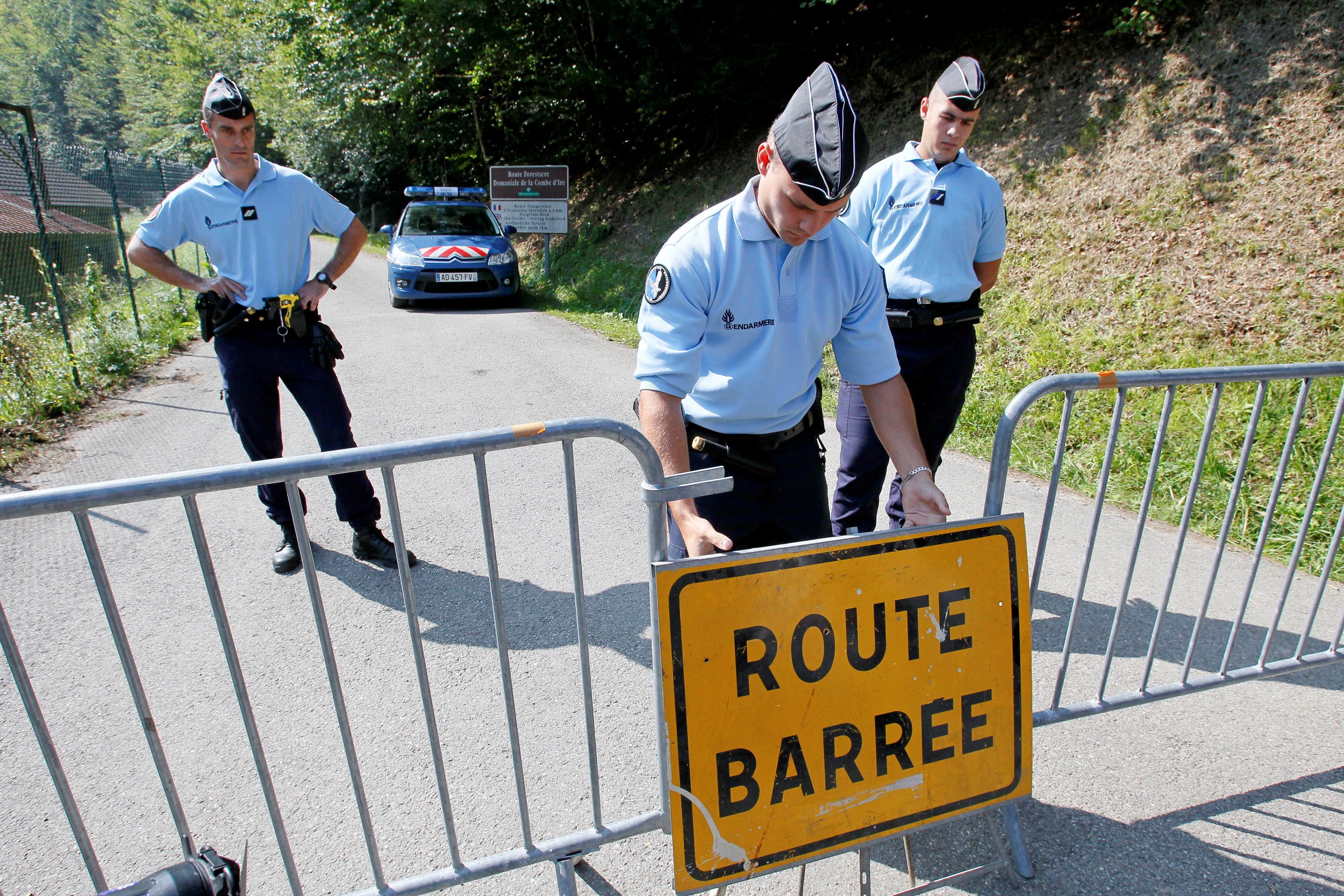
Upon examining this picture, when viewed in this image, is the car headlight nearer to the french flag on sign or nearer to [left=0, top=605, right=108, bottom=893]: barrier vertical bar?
the french flag on sign

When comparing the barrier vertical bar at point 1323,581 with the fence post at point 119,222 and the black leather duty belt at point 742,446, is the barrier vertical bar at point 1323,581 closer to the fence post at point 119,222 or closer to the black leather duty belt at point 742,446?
the black leather duty belt at point 742,446

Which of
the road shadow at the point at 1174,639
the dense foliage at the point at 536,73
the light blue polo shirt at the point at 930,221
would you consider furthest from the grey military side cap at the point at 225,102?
the dense foliage at the point at 536,73

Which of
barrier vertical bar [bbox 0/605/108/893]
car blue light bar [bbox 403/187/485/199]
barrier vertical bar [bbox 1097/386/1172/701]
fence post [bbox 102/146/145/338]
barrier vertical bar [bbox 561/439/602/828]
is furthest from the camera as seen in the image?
car blue light bar [bbox 403/187/485/199]

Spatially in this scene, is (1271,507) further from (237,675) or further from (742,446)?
(237,675)

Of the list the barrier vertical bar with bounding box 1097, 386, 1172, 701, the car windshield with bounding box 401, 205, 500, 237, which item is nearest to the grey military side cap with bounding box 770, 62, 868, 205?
the barrier vertical bar with bounding box 1097, 386, 1172, 701

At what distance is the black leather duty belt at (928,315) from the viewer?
130 inches

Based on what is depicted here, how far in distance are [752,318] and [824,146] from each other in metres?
0.45

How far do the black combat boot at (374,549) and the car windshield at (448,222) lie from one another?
9.48 metres

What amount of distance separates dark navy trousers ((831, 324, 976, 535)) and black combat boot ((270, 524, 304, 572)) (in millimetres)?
2638

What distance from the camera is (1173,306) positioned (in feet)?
19.9

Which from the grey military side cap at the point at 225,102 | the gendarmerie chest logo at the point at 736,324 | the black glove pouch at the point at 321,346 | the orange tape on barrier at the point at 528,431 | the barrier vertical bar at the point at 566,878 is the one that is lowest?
the barrier vertical bar at the point at 566,878

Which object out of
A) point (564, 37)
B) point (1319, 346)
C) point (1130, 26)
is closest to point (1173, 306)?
point (1319, 346)

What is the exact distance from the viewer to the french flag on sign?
12109 mm

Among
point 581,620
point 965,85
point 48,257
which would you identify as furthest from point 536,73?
point 581,620
